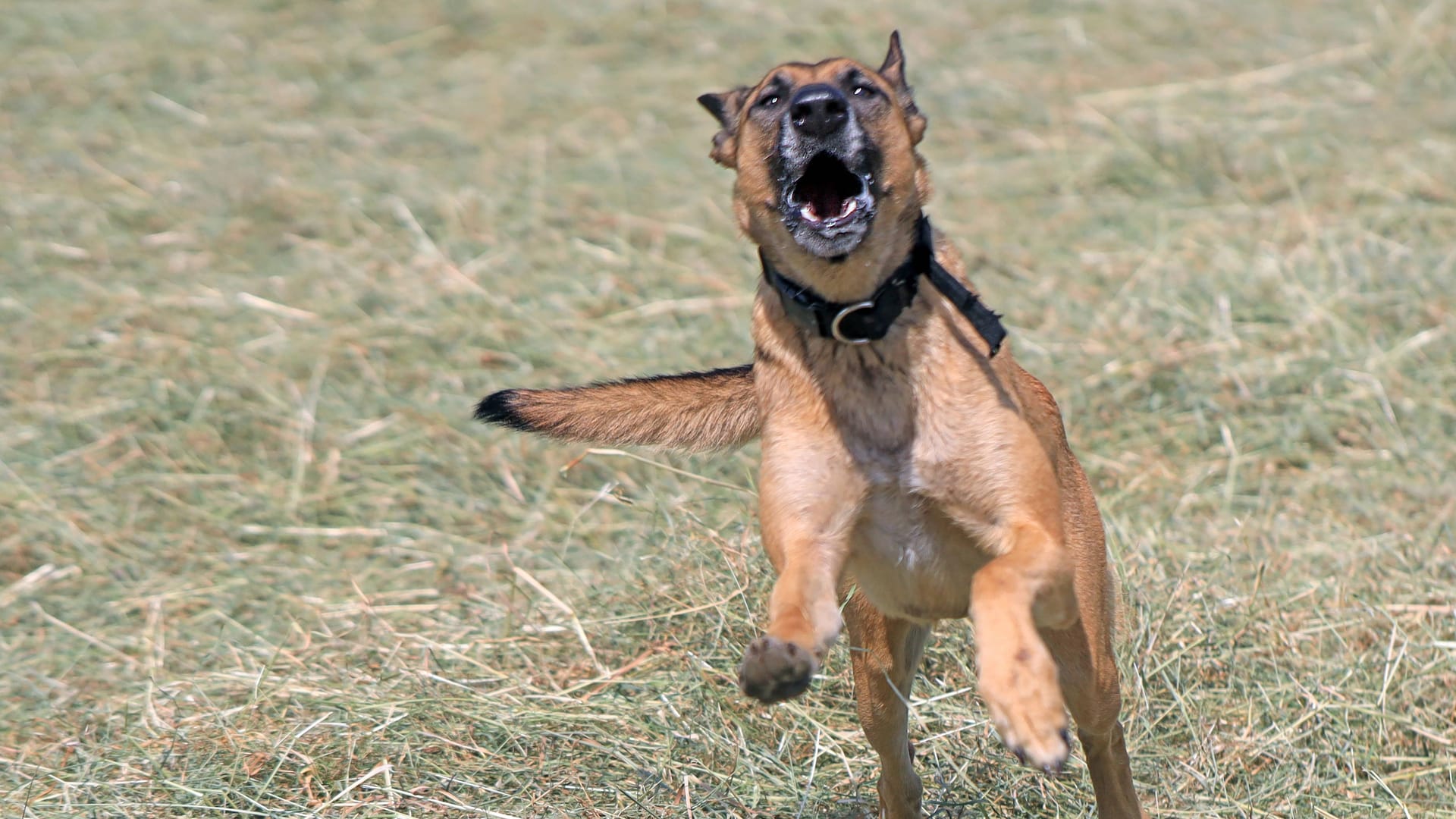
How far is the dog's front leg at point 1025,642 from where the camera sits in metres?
3.11

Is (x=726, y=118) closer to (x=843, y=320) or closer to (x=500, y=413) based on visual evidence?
(x=843, y=320)

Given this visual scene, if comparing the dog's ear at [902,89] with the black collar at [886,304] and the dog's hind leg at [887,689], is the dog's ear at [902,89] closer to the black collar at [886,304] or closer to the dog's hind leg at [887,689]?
the black collar at [886,304]

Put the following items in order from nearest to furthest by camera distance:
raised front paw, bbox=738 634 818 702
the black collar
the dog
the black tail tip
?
1. raised front paw, bbox=738 634 818 702
2. the dog
3. the black collar
4. the black tail tip

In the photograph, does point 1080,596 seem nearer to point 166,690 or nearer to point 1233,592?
point 1233,592

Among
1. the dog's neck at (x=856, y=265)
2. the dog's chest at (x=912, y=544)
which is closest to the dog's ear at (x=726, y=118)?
the dog's neck at (x=856, y=265)

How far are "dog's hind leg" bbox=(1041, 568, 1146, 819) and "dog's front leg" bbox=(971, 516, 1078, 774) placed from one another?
399 mm

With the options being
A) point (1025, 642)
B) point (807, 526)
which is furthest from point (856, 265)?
point (1025, 642)

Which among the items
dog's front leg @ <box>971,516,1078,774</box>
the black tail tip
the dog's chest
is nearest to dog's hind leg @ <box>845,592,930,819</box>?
the dog's chest

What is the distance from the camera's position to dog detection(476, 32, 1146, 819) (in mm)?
3572

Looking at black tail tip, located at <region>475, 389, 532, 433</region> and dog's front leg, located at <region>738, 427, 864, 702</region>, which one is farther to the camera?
black tail tip, located at <region>475, 389, 532, 433</region>

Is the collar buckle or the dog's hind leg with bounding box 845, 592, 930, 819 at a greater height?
the collar buckle

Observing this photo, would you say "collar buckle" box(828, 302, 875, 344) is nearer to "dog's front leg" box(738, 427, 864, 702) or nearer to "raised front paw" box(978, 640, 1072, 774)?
"dog's front leg" box(738, 427, 864, 702)

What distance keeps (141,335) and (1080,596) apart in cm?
474

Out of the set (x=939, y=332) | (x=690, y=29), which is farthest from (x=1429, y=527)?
(x=690, y=29)
